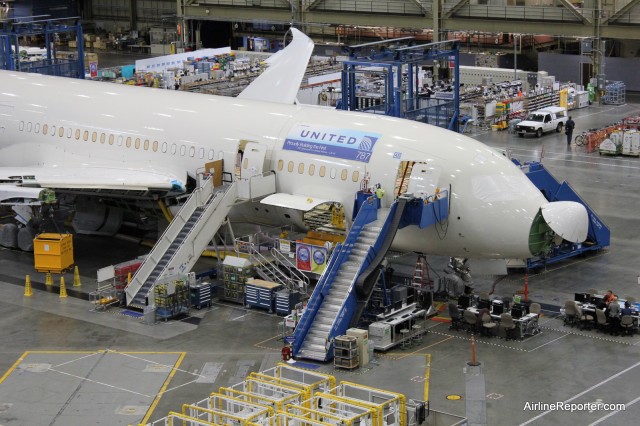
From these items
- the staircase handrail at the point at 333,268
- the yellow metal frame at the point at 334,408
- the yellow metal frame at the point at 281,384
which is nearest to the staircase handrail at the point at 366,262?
the staircase handrail at the point at 333,268

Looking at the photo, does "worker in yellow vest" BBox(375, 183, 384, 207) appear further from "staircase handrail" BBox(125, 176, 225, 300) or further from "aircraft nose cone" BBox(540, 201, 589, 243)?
"staircase handrail" BBox(125, 176, 225, 300)

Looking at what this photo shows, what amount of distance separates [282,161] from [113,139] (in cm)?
779

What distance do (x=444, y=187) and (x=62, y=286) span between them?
535 inches

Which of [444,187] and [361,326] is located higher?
[444,187]

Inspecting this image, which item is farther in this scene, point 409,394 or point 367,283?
point 367,283

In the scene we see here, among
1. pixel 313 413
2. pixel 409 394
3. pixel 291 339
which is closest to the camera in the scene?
pixel 313 413

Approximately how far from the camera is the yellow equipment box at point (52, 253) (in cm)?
4525

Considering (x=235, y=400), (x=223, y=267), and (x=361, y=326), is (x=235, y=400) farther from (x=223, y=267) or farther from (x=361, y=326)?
(x=223, y=267)

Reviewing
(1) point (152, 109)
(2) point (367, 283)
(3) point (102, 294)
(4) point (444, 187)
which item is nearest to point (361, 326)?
(2) point (367, 283)

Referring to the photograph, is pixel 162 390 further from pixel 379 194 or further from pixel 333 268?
pixel 379 194

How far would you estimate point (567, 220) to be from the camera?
126 ft

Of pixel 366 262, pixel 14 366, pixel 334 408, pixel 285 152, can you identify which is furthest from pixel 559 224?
pixel 14 366

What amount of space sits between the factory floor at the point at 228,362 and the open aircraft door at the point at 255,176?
4.19 m

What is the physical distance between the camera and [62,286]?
43219 mm
